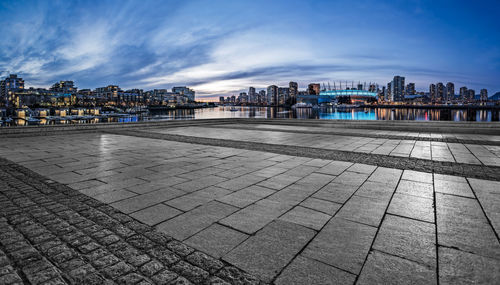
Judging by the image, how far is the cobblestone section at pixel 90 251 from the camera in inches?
88.6

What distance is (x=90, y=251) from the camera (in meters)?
2.66

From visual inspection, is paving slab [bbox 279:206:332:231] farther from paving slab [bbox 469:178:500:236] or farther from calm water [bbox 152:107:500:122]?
calm water [bbox 152:107:500:122]

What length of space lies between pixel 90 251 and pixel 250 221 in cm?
181

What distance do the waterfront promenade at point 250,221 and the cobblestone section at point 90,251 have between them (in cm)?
1

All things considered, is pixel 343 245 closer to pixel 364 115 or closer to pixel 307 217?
pixel 307 217

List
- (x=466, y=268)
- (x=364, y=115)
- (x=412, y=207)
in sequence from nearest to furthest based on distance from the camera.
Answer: (x=466, y=268) < (x=412, y=207) < (x=364, y=115)

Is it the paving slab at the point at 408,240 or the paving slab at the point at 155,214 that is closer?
the paving slab at the point at 408,240

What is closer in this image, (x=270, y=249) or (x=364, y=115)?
(x=270, y=249)

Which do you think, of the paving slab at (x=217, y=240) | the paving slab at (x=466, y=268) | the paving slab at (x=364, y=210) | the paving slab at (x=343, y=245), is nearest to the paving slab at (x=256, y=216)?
the paving slab at (x=217, y=240)

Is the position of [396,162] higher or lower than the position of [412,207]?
higher

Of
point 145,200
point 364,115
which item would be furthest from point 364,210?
point 364,115

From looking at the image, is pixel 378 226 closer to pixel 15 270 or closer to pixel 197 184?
pixel 197 184

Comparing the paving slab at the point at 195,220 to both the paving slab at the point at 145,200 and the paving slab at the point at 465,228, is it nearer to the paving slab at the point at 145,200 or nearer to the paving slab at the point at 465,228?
the paving slab at the point at 145,200

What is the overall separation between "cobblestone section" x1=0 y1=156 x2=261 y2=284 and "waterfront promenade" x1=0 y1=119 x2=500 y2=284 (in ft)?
0.04
